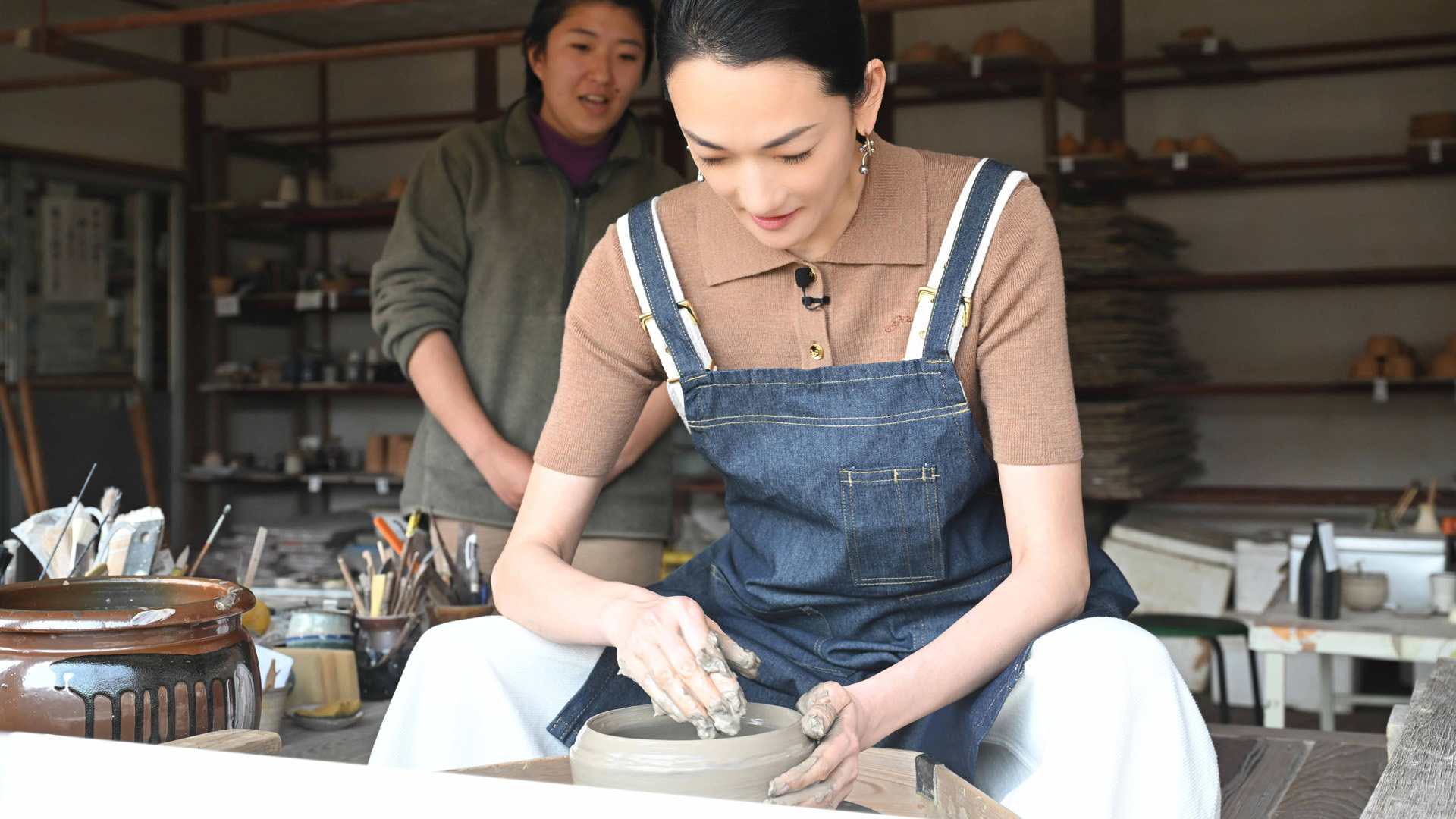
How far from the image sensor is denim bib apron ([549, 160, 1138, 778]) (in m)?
1.37

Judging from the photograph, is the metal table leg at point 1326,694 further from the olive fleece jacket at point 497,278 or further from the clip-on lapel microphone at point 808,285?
the clip-on lapel microphone at point 808,285

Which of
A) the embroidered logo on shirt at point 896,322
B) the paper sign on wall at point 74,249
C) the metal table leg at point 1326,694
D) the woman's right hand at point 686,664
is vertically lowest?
the metal table leg at point 1326,694

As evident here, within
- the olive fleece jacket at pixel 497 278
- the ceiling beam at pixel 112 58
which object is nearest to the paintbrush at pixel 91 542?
the olive fleece jacket at pixel 497 278

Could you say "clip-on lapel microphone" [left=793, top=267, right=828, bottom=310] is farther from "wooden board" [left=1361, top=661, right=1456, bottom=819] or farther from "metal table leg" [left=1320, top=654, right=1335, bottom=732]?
"metal table leg" [left=1320, top=654, right=1335, bottom=732]

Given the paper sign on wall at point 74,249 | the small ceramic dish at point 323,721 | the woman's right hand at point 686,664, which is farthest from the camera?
the paper sign on wall at point 74,249

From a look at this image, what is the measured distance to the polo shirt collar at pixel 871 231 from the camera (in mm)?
1424

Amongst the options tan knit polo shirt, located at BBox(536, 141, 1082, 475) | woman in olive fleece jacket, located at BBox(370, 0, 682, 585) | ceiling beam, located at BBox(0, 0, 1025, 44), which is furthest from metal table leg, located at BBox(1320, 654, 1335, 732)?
tan knit polo shirt, located at BBox(536, 141, 1082, 475)

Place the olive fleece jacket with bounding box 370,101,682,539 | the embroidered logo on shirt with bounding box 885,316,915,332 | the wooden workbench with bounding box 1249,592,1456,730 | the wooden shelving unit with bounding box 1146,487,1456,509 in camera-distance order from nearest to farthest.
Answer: the embroidered logo on shirt with bounding box 885,316,915,332, the olive fleece jacket with bounding box 370,101,682,539, the wooden workbench with bounding box 1249,592,1456,730, the wooden shelving unit with bounding box 1146,487,1456,509

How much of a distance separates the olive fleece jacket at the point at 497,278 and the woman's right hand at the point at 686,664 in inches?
47.1

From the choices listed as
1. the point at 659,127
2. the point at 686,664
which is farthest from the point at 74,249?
the point at 686,664

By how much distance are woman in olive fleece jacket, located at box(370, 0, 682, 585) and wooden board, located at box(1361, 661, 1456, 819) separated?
1.35m

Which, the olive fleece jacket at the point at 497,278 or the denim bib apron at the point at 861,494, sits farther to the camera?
the olive fleece jacket at the point at 497,278

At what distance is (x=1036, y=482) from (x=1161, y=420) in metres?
4.60

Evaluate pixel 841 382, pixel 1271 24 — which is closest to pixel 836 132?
pixel 841 382
